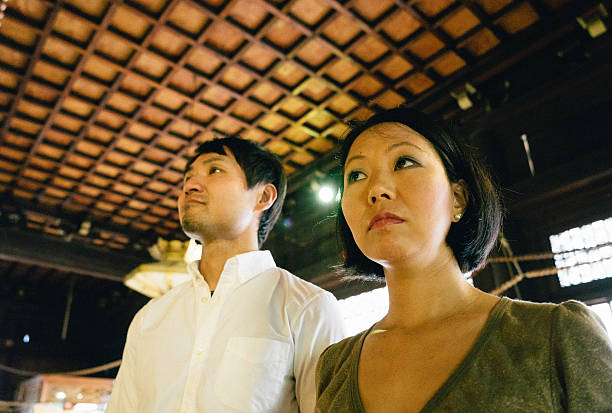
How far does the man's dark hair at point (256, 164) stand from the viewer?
8.16ft

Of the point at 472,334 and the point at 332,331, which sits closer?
the point at 472,334

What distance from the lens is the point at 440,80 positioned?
5.24m

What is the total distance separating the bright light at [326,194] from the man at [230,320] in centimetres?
377

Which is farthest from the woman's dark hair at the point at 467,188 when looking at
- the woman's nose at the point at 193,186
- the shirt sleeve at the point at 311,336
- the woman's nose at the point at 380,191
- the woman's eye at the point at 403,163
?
Answer: the woman's nose at the point at 193,186

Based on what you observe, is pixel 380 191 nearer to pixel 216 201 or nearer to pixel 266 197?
pixel 216 201

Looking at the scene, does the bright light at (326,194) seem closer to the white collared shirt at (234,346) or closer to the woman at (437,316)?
the white collared shirt at (234,346)

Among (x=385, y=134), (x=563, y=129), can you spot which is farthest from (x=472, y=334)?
(x=563, y=129)

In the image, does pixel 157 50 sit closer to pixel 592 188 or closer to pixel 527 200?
pixel 527 200

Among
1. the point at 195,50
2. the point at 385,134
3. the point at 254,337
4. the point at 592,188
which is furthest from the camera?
the point at 195,50

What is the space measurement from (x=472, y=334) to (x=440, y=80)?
4531 millimetres

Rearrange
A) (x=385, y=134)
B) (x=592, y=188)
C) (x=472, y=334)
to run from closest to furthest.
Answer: (x=472, y=334)
(x=385, y=134)
(x=592, y=188)

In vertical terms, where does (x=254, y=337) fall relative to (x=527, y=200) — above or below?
below

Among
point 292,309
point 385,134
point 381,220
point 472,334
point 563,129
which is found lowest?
point 472,334

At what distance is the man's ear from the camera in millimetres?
2504
